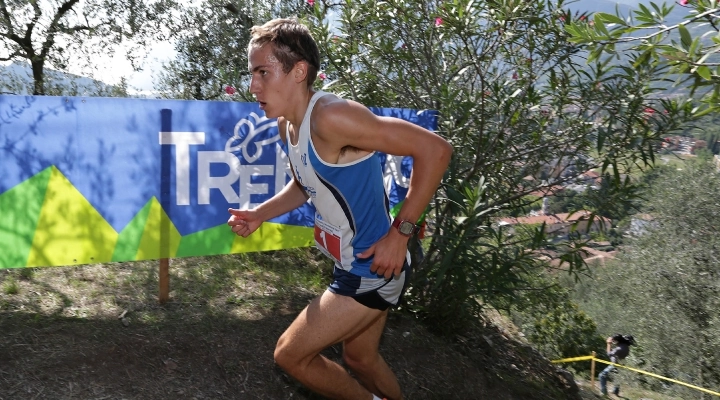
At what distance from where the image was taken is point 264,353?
13.4 feet

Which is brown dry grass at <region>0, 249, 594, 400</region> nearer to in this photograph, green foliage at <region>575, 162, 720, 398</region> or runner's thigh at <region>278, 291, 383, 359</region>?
runner's thigh at <region>278, 291, 383, 359</region>

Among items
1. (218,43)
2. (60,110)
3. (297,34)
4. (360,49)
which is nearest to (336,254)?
(297,34)

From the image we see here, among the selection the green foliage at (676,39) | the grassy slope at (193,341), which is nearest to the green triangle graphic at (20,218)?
the grassy slope at (193,341)

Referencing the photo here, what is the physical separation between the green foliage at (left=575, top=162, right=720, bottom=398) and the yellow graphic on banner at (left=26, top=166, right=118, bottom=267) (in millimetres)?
15546

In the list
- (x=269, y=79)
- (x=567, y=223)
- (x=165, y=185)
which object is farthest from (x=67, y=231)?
(x=567, y=223)

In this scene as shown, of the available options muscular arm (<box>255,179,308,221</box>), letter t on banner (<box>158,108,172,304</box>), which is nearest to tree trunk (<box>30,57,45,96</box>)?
letter t on banner (<box>158,108,172,304</box>)

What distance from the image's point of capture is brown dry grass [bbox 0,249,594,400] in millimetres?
3516

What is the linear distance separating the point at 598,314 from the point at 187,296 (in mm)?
25455

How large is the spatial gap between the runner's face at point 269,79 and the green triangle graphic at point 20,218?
1988mm

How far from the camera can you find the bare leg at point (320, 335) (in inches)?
106

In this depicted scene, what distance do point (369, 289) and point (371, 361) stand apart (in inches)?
20.3

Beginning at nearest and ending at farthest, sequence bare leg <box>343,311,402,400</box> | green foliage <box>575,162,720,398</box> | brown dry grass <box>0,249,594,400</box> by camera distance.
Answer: bare leg <box>343,311,402,400</box> < brown dry grass <box>0,249,594,400</box> < green foliage <box>575,162,720,398</box>

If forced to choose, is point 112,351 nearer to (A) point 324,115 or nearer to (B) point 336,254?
(B) point 336,254

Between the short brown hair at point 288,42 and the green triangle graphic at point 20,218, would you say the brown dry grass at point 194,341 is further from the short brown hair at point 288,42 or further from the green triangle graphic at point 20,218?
the short brown hair at point 288,42
